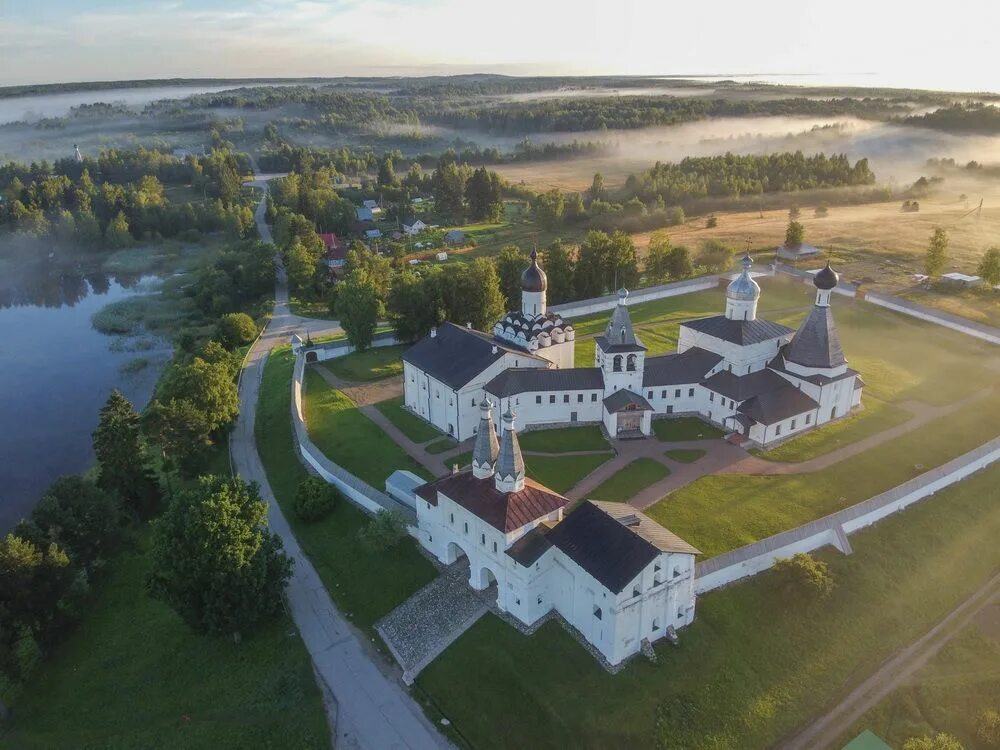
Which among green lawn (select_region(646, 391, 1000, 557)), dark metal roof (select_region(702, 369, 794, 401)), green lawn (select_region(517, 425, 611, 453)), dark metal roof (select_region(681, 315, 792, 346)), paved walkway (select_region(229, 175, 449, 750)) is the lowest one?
paved walkway (select_region(229, 175, 449, 750))

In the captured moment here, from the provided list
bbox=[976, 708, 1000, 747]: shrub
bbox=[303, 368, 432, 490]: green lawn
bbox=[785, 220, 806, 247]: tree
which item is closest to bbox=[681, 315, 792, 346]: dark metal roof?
bbox=[303, 368, 432, 490]: green lawn

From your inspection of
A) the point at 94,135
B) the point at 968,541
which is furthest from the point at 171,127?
the point at 968,541

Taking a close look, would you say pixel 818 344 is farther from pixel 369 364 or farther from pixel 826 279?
pixel 369 364

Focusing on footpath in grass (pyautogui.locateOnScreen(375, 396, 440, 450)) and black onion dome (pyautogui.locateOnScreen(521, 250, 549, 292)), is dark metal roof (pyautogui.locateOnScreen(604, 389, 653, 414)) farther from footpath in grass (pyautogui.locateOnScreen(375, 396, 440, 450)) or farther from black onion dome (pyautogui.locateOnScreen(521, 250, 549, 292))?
footpath in grass (pyautogui.locateOnScreen(375, 396, 440, 450))

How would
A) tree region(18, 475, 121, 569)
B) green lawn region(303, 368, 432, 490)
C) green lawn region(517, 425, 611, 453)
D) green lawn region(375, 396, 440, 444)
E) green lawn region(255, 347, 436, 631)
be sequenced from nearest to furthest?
green lawn region(255, 347, 436, 631), tree region(18, 475, 121, 569), green lawn region(303, 368, 432, 490), green lawn region(517, 425, 611, 453), green lawn region(375, 396, 440, 444)

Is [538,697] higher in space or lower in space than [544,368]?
lower

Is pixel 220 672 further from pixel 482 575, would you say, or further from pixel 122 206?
pixel 122 206
